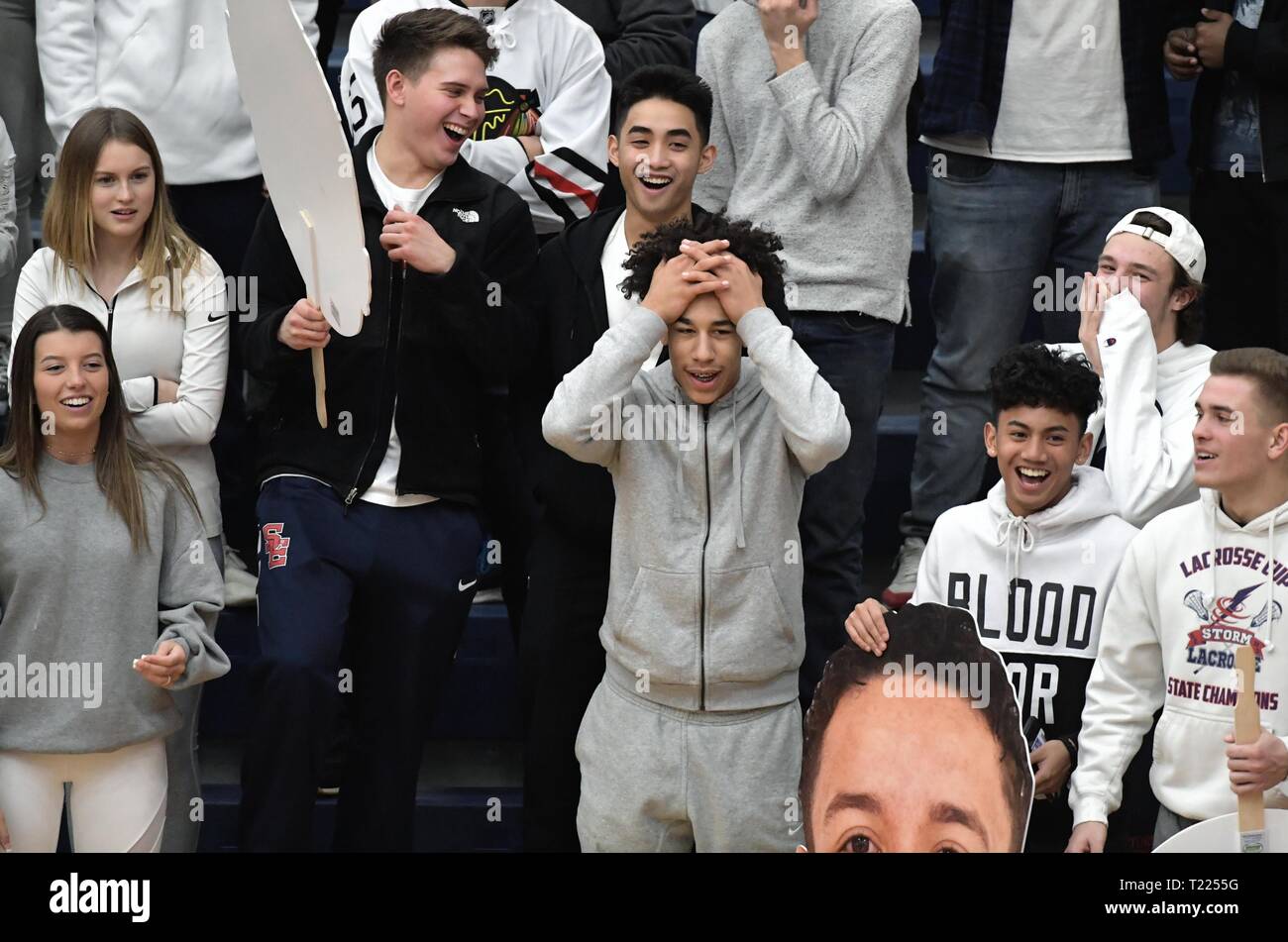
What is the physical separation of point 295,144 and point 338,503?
798 mm

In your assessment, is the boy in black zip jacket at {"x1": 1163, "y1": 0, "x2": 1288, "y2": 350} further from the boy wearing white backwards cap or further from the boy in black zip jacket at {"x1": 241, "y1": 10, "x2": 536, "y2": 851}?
the boy in black zip jacket at {"x1": 241, "y1": 10, "x2": 536, "y2": 851}

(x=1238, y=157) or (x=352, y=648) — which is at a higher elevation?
(x=1238, y=157)

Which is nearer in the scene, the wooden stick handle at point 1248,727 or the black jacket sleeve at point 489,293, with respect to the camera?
the wooden stick handle at point 1248,727

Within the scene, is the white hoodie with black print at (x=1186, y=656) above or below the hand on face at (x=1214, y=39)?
below

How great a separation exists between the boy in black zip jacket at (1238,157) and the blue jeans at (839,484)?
3.17ft

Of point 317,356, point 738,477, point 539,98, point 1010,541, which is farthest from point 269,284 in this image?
point 1010,541

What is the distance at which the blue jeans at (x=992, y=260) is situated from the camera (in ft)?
16.4

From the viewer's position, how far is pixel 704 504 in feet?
12.9

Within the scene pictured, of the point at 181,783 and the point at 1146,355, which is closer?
the point at 181,783

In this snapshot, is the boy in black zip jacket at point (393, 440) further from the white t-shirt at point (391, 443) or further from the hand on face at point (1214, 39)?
the hand on face at point (1214, 39)

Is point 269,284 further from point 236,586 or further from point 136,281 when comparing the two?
point 236,586

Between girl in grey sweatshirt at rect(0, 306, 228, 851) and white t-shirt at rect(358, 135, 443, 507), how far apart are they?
0.44 m

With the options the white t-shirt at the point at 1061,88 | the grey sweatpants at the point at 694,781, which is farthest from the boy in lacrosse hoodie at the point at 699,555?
the white t-shirt at the point at 1061,88

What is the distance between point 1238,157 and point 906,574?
1381 mm
